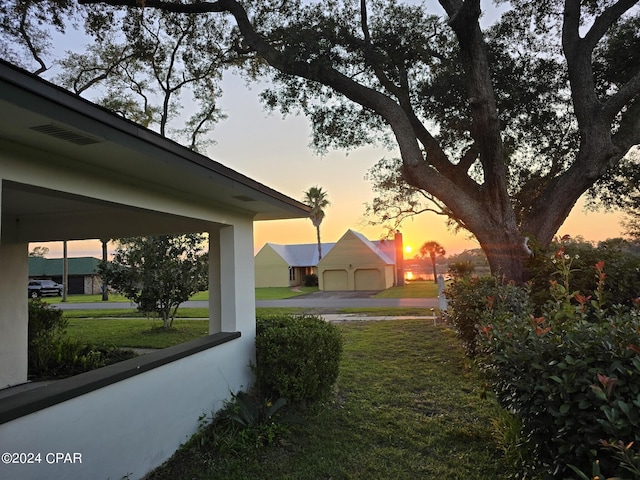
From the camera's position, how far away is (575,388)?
7.13 ft

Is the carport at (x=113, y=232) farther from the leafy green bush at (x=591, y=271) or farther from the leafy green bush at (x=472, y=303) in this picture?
the leafy green bush at (x=591, y=271)

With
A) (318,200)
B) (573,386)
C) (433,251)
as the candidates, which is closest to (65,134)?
(573,386)

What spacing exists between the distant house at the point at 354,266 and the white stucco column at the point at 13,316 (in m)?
27.9

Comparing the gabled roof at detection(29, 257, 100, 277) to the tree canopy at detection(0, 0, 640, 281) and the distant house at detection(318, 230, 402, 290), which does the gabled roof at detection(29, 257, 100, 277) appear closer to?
the distant house at detection(318, 230, 402, 290)

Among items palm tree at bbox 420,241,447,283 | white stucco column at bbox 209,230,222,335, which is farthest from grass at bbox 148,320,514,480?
palm tree at bbox 420,241,447,283

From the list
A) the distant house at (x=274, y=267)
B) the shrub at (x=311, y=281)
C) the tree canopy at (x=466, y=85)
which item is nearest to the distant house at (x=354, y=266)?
the shrub at (x=311, y=281)

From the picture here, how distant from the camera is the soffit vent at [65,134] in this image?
2.35 m

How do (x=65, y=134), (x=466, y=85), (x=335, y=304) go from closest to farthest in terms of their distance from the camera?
1. (x=65, y=134)
2. (x=466, y=85)
3. (x=335, y=304)

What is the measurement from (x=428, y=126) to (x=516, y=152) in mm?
2727

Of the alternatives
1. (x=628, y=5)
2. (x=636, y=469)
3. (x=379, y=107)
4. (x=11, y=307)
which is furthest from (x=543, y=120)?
(x=11, y=307)

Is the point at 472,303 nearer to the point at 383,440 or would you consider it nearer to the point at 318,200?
the point at 383,440

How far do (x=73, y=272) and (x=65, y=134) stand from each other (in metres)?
45.9

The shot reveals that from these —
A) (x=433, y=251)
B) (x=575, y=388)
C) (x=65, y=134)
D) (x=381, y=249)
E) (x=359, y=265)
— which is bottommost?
(x=575, y=388)

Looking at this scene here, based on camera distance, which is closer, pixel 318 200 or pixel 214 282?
pixel 214 282
